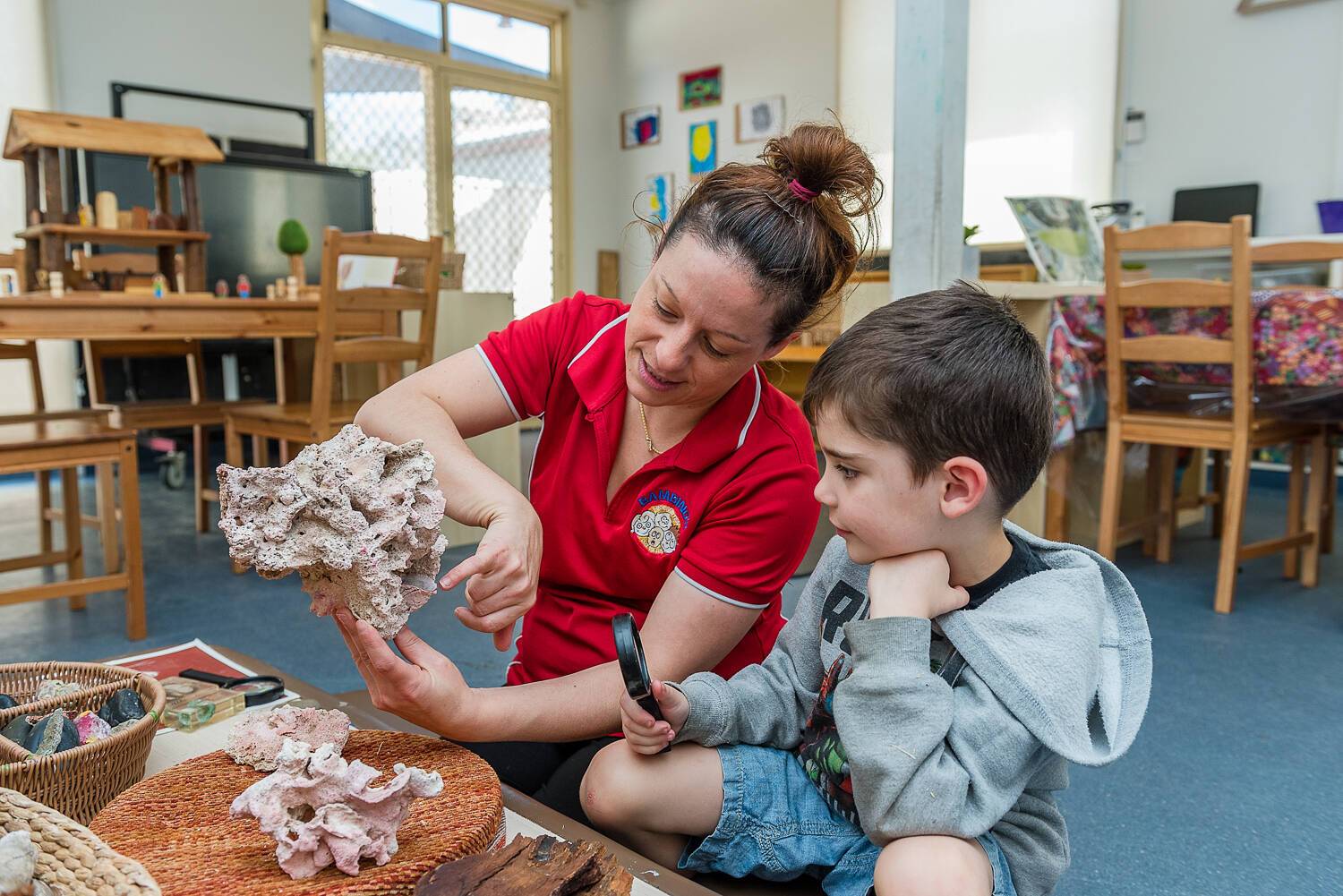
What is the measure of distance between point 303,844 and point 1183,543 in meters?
3.86

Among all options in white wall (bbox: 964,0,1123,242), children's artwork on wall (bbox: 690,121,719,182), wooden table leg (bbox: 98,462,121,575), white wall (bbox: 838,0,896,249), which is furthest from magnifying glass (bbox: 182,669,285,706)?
children's artwork on wall (bbox: 690,121,719,182)

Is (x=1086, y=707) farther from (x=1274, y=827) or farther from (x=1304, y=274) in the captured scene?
(x=1304, y=274)

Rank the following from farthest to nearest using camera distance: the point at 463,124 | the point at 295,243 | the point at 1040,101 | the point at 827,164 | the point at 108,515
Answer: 1. the point at 463,124
2. the point at 1040,101
3. the point at 295,243
4. the point at 108,515
5. the point at 827,164

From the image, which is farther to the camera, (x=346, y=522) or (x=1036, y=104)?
(x=1036, y=104)

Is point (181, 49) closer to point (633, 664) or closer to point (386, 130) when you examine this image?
point (386, 130)

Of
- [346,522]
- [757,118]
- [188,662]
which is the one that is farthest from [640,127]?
[346,522]

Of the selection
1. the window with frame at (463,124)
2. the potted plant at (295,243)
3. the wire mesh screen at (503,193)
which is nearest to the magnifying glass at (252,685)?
the potted plant at (295,243)

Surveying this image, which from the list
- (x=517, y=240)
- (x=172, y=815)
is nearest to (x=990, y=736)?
(x=172, y=815)

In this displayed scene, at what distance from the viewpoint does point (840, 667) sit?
3.43ft

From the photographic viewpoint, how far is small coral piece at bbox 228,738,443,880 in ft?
2.52

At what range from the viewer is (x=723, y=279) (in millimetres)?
1052

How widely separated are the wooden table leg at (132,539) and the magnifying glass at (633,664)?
2130 millimetres

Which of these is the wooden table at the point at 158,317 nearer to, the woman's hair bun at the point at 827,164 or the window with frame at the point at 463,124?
the woman's hair bun at the point at 827,164

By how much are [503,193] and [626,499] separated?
22.9ft
